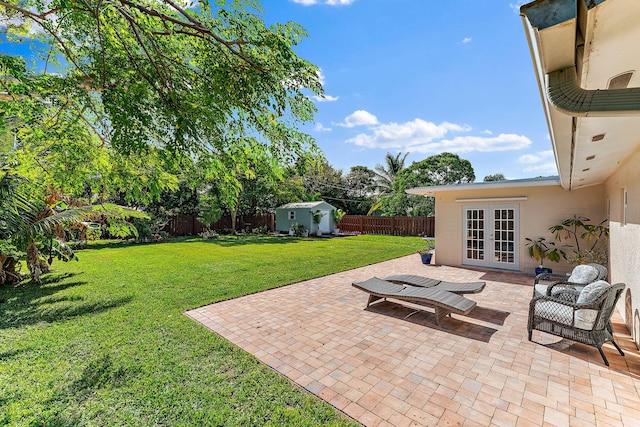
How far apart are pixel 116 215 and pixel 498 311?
374 inches

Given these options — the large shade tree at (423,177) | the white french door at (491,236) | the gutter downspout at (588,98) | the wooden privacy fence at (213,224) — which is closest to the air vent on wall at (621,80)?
the gutter downspout at (588,98)

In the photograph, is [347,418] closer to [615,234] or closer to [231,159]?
[231,159]

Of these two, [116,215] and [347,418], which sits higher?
[116,215]

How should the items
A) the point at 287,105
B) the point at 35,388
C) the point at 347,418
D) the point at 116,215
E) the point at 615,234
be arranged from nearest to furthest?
the point at 347,418, the point at 35,388, the point at 287,105, the point at 615,234, the point at 116,215

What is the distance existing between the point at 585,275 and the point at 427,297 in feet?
9.54

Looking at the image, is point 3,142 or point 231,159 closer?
point 231,159

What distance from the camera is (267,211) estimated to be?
2609 cm

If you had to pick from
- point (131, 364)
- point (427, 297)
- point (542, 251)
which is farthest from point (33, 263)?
point (542, 251)

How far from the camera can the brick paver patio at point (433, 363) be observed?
277 cm

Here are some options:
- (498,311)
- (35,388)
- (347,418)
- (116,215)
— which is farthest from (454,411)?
(116,215)

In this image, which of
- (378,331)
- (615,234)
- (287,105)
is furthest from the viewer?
(615,234)

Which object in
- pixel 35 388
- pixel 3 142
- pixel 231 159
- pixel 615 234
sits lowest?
pixel 35 388

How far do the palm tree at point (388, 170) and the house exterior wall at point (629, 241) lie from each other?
23525mm

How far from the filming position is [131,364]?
3.63m
